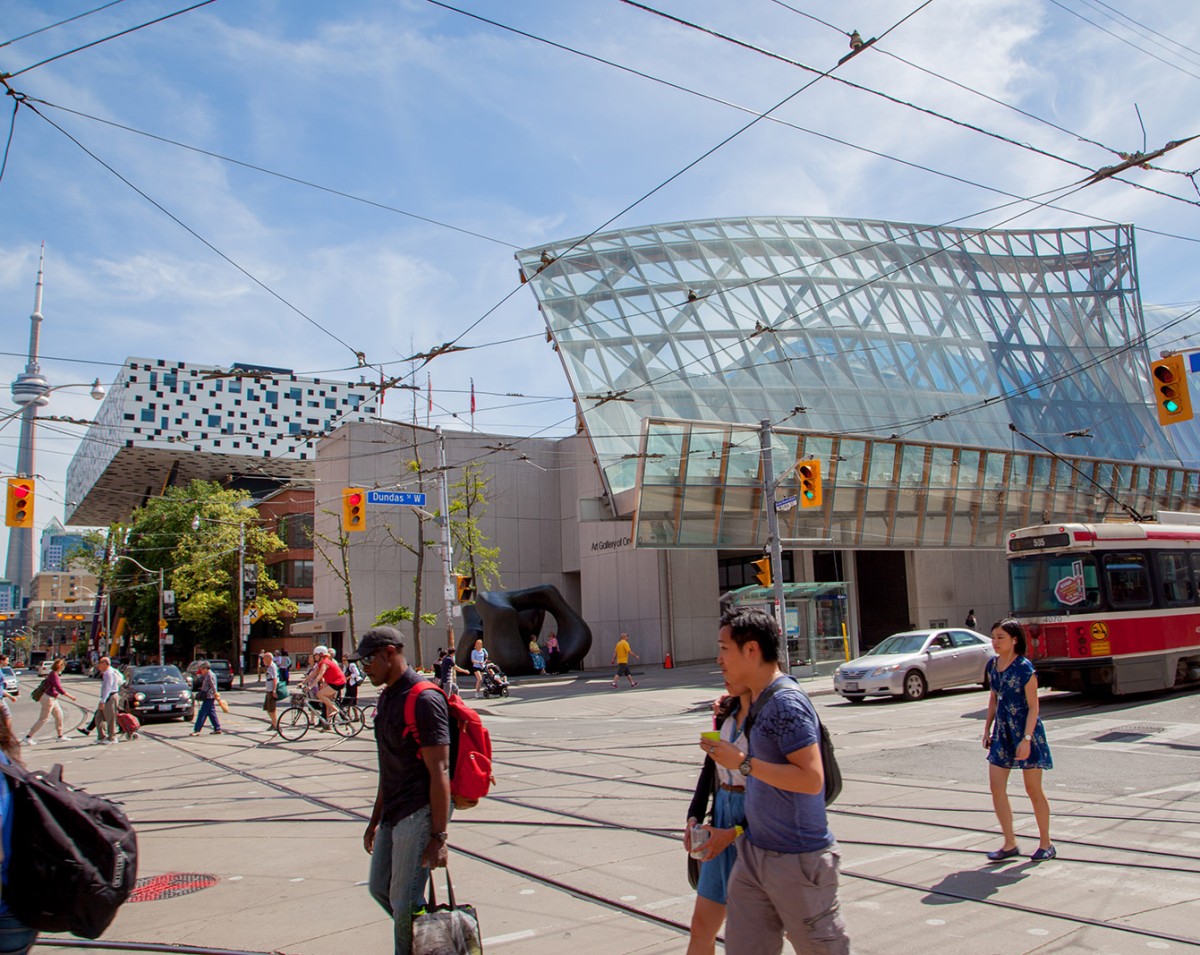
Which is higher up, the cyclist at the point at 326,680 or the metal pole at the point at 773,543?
the metal pole at the point at 773,543

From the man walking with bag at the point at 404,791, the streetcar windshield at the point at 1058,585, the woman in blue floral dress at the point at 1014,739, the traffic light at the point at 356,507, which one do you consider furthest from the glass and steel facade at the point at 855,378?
the man walking with bag at the point at 404,791

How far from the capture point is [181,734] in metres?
21.9

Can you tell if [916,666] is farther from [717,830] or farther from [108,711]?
[717,830]

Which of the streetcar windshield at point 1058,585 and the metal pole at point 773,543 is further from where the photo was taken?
the metal pole at point 773,543

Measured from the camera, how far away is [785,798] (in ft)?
11.9

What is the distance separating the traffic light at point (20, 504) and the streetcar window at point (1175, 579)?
77.3 feet

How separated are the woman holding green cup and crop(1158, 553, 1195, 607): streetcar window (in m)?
16.5

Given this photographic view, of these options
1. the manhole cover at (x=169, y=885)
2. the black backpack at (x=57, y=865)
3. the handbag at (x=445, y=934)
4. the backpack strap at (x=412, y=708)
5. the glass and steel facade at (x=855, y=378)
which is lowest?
the manhole cover at (x=169, y=885)

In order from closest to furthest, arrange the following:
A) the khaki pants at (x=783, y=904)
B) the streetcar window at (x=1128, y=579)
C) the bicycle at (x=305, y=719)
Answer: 1. the khaki pants at (x=783, y=904)
2. the streetcar window at (x=1128, y=579)
3. the bicycle at (x=305, y=719)

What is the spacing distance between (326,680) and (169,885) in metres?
12.3

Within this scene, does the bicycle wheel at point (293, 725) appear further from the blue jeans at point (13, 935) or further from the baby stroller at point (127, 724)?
the blue jeans at point (13, 935)

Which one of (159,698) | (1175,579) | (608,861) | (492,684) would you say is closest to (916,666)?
(1175,579)

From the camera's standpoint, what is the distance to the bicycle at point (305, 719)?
63.1ft

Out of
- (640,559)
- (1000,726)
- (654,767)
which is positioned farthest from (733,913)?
(640,559)
